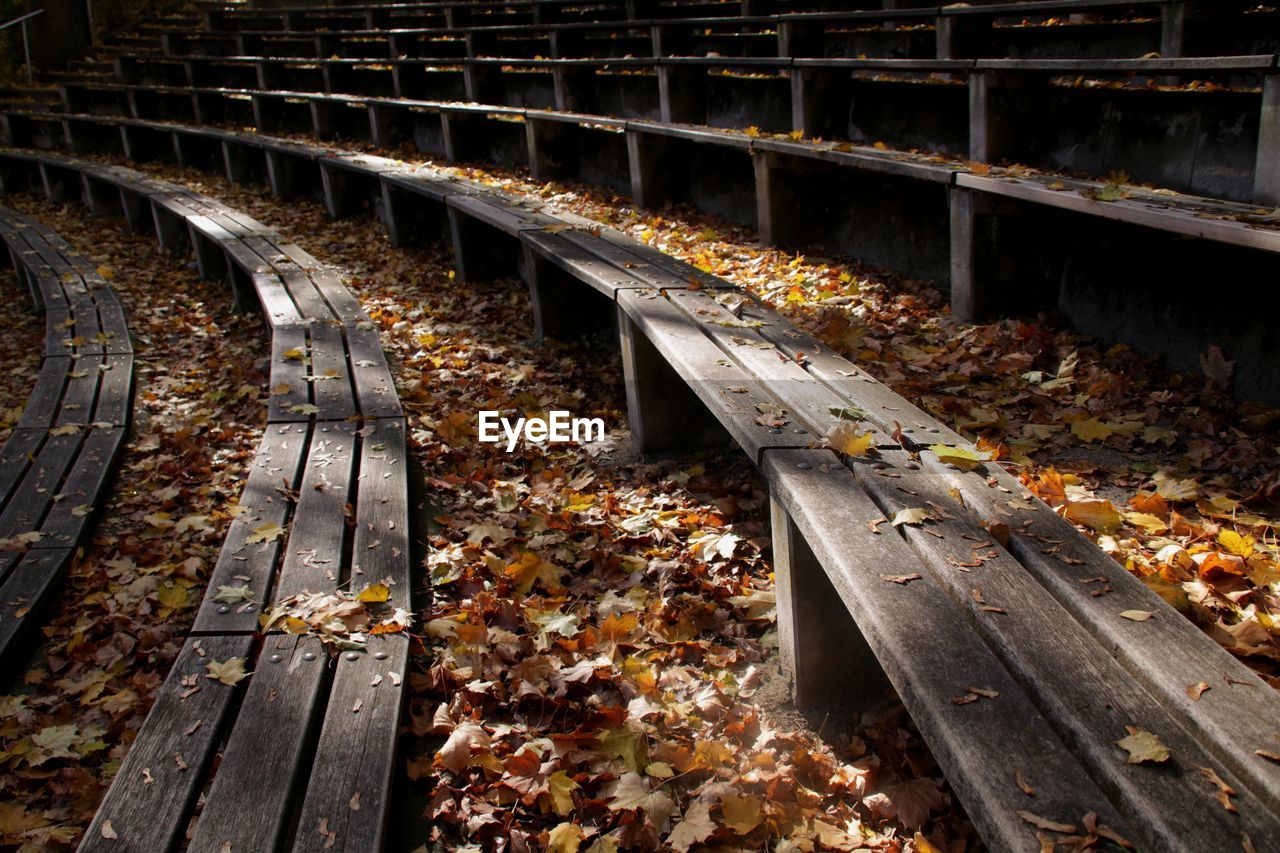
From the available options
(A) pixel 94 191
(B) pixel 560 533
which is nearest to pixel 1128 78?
(B) pixel 560 533

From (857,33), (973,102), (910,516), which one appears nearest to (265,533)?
(910,516)

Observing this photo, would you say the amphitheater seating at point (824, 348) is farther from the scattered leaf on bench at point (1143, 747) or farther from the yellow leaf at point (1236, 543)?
the yellow leaf at point (1236, 543)

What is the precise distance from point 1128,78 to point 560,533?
3705 millimetres

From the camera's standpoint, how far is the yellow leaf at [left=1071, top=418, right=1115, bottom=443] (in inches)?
118

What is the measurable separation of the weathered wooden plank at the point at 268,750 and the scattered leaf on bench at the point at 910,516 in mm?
1214

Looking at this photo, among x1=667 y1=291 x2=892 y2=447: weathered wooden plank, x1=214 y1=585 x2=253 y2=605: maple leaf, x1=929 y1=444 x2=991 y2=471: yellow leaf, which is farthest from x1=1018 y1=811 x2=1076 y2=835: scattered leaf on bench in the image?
x1=214 y1=585 x2=253 y2=605: maple leaf

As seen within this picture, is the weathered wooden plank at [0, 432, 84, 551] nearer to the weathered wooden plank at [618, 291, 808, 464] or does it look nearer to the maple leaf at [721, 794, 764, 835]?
the weathered wooden plank at [618, 291, 808, 464]

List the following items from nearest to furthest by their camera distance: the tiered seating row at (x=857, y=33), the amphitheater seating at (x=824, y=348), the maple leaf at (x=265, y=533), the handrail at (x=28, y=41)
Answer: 1. the amphitheater seating at (x=824, y=348)
2. the maple leaf at (x=265, y=533)
3. the tiered seating row at (x=857, y=33)
4. the handrail at (x=28, y=41)

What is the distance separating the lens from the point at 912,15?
4.92 metres

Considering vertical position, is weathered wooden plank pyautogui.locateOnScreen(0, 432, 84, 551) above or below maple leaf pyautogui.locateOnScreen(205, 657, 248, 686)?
below

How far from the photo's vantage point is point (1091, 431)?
3.01 metres

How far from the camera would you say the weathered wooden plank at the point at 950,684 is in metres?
1.14

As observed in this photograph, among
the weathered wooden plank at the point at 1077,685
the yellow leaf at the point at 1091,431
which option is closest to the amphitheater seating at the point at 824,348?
the weathered wooden plank at the point at 1077,685

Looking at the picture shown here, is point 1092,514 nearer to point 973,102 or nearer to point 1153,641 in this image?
point 1153,641
